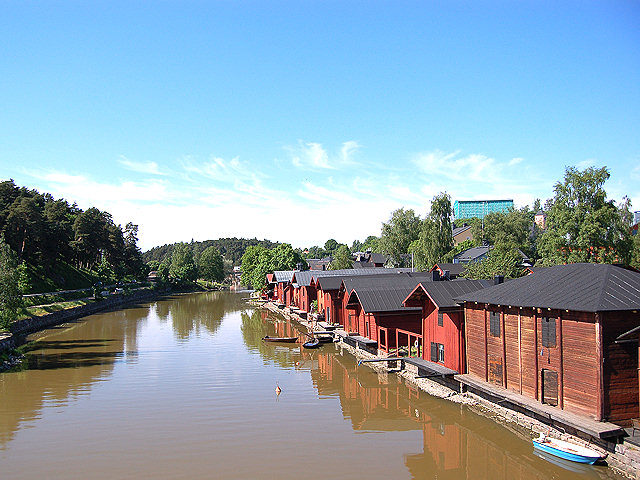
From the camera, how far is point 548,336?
64.4 feet

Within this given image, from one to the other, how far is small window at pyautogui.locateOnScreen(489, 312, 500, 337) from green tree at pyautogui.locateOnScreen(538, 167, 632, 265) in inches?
962

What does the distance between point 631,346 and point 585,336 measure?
1.51m

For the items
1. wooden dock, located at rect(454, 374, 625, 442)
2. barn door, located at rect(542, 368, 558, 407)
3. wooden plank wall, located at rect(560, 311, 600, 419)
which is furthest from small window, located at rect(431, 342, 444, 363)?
wooden plank wall, located at rect(560, 311, 600, 419)

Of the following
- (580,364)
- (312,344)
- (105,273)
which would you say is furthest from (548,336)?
(105,273)

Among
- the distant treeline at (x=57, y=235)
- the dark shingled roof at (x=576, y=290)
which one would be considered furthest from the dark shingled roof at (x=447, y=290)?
the distant treeline at (x=57, y=235)

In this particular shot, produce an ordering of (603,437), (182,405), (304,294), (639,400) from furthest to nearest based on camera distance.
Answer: (304,294), (182,405), (639,400), (603,437)

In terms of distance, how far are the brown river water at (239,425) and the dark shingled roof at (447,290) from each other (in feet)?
17.6

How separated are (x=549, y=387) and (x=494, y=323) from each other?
176 inches

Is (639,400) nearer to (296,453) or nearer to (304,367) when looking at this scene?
(296,453)

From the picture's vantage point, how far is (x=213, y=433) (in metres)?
21.3

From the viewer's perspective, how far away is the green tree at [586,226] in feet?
143

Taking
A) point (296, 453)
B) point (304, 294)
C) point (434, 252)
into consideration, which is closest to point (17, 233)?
point (304, 294)

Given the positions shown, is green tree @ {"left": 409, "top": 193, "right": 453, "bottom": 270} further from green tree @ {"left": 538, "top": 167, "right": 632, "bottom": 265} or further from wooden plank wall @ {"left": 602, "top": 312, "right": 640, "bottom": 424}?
wooden plank wall @ {"left": 602, "top": 312, "right": 640, "bottom": 424}

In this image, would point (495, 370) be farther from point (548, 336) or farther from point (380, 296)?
point (380, 296)
